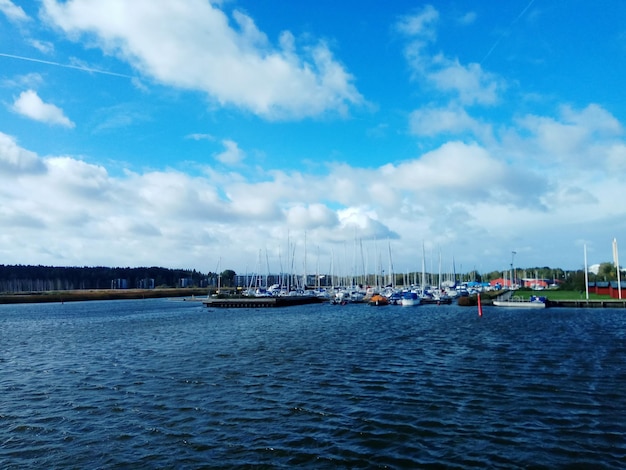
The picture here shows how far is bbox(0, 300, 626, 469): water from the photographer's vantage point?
47.5 ft

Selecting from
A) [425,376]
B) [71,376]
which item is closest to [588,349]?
[425,376]

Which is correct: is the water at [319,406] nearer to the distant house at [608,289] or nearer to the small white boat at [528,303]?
the small white boat at [528,303]

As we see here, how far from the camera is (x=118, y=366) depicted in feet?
102

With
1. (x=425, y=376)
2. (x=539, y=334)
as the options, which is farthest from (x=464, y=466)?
(x=539, y=334)

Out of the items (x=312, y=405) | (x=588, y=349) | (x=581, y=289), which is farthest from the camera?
(x=581, y=289)

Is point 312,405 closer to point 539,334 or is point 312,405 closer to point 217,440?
point 217,440

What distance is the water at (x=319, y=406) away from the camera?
570 inches

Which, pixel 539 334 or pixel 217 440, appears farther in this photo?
pixel 539 334

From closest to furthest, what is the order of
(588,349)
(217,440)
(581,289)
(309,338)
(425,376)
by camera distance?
1. (217,440)
2. (425,376)
3. (588,349)
4. (309,338)
5. (581,289)

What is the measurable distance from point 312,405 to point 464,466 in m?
8.14

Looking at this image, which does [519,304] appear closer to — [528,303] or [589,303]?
[528,303]

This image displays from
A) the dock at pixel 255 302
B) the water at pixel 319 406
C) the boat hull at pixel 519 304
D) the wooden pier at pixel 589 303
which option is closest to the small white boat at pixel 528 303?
the boat hull at pixel 519 304

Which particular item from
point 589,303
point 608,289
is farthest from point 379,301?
point 608,289

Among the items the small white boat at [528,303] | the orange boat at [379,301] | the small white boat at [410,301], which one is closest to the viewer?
the small white boat at [528,303]
